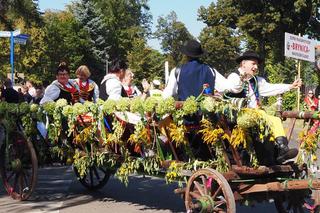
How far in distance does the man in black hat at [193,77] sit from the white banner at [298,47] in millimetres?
5544

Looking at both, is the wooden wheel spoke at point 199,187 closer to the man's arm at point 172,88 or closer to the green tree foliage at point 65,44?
the man's arm at point 172,88

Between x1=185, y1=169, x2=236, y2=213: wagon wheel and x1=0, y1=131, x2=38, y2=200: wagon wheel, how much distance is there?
2768mm

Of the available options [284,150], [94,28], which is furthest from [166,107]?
[94,28]

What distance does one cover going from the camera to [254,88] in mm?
6605

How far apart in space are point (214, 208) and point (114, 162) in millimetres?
1833

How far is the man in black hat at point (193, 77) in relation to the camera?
6395 millimetres

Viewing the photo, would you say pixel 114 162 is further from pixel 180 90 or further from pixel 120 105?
pixel 180 90

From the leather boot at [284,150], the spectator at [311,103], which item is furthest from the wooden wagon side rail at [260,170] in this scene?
the spectator at [311,103]

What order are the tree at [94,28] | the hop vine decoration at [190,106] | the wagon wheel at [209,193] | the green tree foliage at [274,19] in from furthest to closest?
the tree at [94,28] < the green tree foliage at [274,19] < the hop vine decoration at [190,106] < the wagon wheel at [209,193]

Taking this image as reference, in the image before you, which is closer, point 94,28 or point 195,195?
point 195,195

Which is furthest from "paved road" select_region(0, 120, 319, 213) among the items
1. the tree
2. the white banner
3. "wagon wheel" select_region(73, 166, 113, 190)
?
the tree

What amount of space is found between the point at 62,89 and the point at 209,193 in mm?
3629

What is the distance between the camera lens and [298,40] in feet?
38.9

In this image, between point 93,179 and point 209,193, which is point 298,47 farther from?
point 209,193
